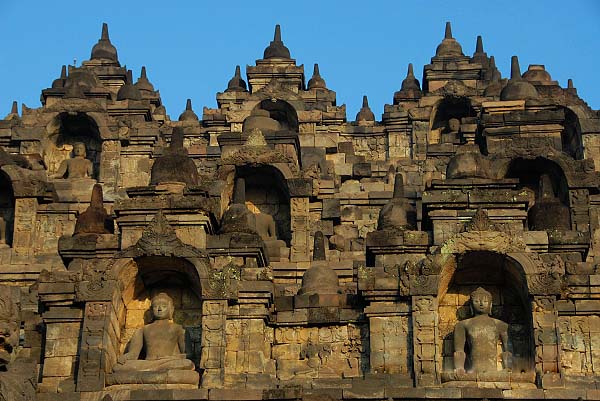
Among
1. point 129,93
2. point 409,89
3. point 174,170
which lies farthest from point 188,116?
point 174,170

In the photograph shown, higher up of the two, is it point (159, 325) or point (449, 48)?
point (449, 48)

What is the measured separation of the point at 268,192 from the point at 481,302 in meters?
→ 11.3

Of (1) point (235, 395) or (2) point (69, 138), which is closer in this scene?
(1) point (235, 395)

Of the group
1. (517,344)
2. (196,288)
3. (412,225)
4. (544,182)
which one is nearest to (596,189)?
(544,182)

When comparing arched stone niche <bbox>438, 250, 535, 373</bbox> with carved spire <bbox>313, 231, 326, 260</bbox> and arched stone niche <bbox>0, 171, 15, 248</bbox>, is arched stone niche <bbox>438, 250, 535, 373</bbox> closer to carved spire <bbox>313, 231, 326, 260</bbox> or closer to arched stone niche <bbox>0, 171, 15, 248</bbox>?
carved spire <bbox>313, 231, 326, 260</bbox>

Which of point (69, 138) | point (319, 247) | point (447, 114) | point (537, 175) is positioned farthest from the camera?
point (447, 114)

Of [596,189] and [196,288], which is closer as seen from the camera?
[196,288]

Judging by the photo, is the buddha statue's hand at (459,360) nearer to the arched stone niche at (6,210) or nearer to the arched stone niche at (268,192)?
the arched stone niche at (268,192)

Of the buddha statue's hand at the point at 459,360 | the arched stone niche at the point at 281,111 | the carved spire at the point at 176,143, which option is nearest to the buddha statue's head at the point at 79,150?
the arched stone niche at the point at 281,111

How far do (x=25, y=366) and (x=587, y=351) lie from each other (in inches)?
516

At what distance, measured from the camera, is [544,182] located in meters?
51.6

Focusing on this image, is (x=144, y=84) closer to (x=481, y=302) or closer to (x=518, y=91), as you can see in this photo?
(x=518, y=91)

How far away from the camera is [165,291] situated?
46750 millimetres

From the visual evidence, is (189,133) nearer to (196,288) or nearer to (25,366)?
(196,288)
